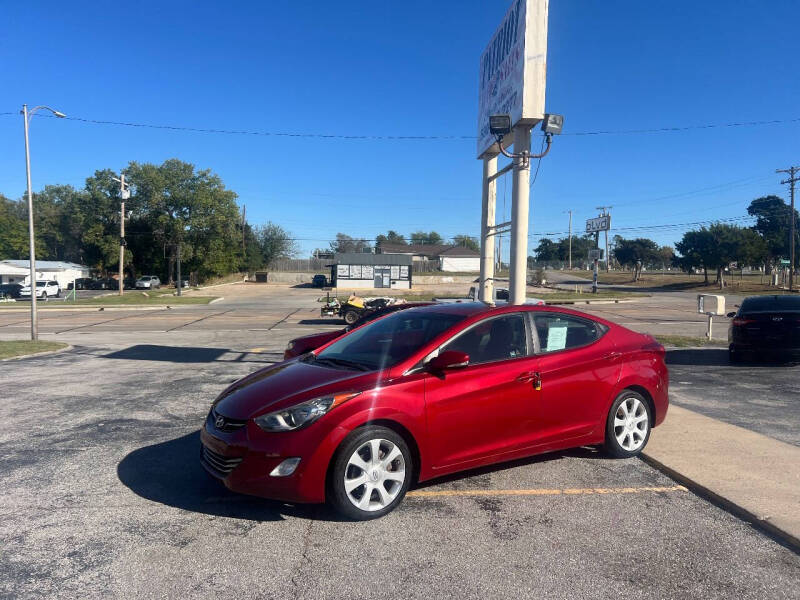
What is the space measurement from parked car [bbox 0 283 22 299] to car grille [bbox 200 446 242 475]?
49.3 metres

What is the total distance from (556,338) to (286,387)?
2.47 meters

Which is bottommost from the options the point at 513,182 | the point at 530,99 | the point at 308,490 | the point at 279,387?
the point at 308,490

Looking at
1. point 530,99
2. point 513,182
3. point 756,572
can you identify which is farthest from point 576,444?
point 530,99

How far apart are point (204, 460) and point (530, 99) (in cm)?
714

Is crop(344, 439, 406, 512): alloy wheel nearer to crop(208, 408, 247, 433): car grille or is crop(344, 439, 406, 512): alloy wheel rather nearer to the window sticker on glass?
crop(208, 408, 247, 433): car grille

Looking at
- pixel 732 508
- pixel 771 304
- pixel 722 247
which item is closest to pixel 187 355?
→ pixel 732 508

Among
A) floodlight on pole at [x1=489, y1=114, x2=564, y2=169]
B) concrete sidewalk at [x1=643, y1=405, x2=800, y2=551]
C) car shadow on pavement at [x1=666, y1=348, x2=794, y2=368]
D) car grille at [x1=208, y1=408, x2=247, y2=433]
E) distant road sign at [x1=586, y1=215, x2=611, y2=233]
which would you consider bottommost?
car shadow on pavement at [x1=666, y1=348, x2=794, y2=368]

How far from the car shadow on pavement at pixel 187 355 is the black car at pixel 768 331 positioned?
376 inches

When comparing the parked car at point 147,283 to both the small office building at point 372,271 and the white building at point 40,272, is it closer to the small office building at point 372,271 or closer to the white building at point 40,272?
the white building at point 40,272

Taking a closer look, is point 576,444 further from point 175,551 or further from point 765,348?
point 765,348

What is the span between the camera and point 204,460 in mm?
4527

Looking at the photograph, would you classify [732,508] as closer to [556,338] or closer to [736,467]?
[736,467]

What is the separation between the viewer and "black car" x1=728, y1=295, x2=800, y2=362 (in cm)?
1120

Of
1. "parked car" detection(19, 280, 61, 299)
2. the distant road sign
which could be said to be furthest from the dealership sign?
the distant road sign
